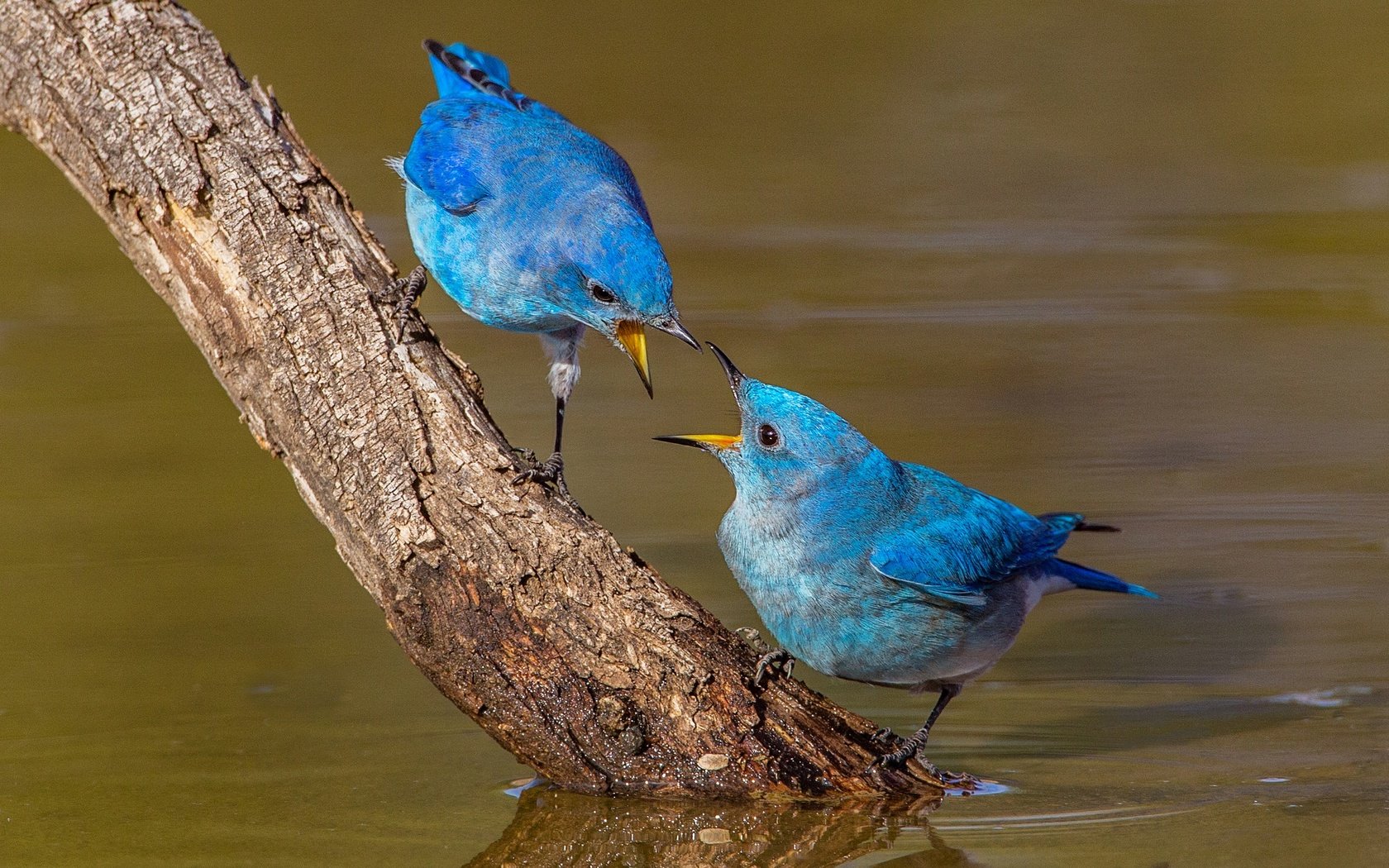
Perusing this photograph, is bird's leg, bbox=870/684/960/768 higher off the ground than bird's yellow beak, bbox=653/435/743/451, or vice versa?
bird's yellow beak, bbox=653/435/743/451

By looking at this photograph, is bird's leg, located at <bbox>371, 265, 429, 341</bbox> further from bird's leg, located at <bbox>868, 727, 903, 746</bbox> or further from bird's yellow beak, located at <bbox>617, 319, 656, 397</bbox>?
bird's leg, located at <bbox>868, 727, 903, 746</bbox>

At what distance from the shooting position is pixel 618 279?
16.4ft

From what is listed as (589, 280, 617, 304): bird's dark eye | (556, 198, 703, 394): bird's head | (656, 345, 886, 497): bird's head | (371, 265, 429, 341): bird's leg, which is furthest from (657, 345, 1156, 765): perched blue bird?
(371, 265, 429, 341): bird's leg

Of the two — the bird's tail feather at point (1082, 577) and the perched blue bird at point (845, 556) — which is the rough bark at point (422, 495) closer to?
the perched blue bird at point (845, 556)

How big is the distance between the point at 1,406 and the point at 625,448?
10.2 feet

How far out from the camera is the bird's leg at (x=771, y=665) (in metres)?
4.52

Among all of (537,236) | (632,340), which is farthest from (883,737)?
(537,236)

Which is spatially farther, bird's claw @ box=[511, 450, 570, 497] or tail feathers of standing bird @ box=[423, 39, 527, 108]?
tail feathers of standing bird @ box=[423, 39, 527, 108]

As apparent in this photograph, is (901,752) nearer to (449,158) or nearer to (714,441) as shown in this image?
(714,441)

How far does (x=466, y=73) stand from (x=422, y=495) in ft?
7.57

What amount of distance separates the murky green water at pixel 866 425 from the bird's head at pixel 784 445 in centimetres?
93

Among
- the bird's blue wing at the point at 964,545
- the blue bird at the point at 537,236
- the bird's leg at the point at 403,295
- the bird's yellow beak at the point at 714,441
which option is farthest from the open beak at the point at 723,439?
the bird's leg at the point at 403,295

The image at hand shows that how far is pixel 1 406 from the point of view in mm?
8172

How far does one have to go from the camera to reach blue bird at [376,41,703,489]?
5.02 metres
